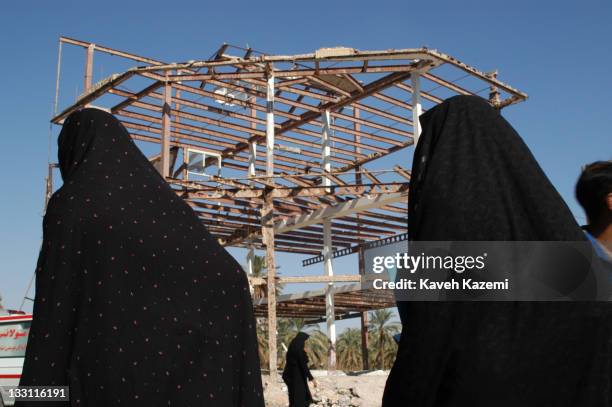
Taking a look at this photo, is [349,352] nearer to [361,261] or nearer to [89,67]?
[361,261]

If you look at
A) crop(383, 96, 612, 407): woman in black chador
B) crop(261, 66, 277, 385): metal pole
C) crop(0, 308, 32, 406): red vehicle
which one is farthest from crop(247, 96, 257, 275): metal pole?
crop(383, 96, 612, 407): woman in black chador

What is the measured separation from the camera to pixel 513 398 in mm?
1697

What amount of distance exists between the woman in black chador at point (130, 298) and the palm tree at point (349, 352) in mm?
32339

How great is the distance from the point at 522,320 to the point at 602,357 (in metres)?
0.22

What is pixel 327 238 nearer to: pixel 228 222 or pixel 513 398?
pixel 228 222

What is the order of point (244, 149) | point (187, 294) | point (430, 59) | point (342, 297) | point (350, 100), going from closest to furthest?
point (187, 294), point (430, 59), point (350, 100), point (342, 297), point (244, 149)

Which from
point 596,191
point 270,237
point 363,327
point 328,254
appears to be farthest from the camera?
point 363,327

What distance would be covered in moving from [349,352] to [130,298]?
35.1m

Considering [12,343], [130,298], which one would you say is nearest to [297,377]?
[12,343]

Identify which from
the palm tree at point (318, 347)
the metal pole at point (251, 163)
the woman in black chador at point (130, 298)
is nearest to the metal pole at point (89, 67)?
the metal pole at point (251, 163)

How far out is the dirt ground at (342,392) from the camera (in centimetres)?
1274

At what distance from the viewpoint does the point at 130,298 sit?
93.5 inches

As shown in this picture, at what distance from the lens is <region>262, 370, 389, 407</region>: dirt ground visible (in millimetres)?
12742

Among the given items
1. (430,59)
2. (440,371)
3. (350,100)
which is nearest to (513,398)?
(440,371)
